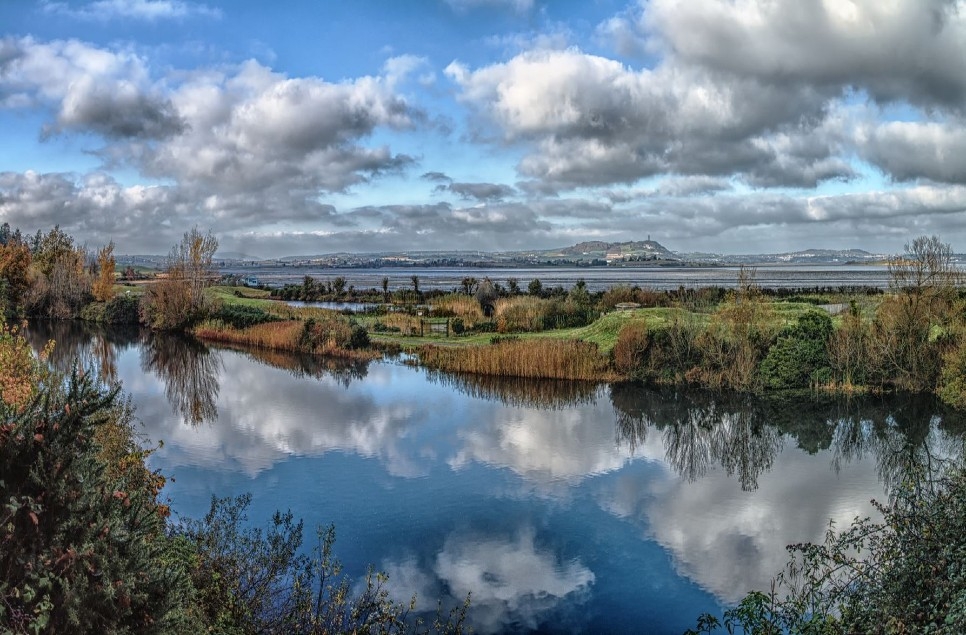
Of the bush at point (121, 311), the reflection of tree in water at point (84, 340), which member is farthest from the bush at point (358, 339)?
the bush at point (121, 311)

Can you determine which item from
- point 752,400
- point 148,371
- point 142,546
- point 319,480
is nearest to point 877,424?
point 752,400

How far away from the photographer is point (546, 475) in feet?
59.2

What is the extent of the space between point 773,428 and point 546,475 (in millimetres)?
9280

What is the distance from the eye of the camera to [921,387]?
89.5 feet

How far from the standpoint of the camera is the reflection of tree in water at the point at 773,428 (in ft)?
64.2

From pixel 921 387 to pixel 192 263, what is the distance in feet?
151

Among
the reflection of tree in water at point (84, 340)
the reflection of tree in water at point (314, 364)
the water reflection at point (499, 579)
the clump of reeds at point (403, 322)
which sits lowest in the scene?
the water reflection at point (499, 579)

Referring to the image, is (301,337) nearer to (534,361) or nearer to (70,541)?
(534,361)

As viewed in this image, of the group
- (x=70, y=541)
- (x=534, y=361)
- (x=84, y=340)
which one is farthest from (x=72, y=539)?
(x=84, y=340)

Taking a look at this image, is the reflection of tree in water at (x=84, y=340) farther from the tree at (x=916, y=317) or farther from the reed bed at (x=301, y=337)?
the tree at (x=916, y=317)

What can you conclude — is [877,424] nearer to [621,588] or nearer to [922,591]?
[621,588]

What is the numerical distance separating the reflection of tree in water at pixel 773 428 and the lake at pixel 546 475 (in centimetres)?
10

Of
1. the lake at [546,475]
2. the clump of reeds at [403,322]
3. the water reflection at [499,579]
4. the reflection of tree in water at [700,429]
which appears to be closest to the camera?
the water reflection at [499,579]

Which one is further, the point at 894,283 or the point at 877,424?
the point at 894,283
